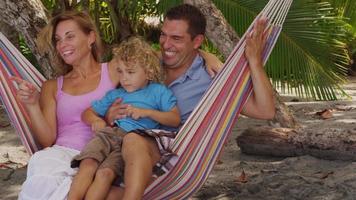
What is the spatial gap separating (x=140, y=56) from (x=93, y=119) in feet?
0.97

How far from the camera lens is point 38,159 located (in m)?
2.33

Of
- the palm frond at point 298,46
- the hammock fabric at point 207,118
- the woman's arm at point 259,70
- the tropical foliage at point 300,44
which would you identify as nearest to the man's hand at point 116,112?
the hammock fabric at point 207,118

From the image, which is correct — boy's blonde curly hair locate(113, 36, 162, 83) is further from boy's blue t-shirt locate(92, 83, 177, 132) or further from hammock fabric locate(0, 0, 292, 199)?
hammock fabric locate(0, 0, 292, 199)

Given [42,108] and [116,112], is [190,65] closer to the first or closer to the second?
[116,112]

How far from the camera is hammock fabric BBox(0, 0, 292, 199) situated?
2.43m

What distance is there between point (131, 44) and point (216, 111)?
412mm

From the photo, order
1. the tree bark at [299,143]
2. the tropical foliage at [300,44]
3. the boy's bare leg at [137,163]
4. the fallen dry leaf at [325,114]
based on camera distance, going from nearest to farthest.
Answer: the boy's bare leg at [137,163] → the tree bark at [299,143] → the tropical foliage at [300,44] → the fallen dry leaf at [325,114]

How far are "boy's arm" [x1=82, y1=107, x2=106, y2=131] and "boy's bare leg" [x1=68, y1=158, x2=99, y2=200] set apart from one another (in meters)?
0.19

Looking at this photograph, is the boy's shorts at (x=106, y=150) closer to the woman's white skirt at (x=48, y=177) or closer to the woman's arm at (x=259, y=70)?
the woman's white skirt at (x=48, y=177)

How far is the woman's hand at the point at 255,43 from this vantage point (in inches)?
97.0

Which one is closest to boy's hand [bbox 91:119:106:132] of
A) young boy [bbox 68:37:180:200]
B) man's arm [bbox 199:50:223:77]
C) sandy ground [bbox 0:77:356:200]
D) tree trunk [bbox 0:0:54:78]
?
young boy [bbox 68:37:180:200]

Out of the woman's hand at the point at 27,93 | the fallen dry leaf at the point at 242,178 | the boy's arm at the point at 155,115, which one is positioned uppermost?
the woman's hand at the point at 27,93

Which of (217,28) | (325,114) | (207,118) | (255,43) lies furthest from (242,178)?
(325,114)

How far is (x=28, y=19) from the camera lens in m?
3.24
